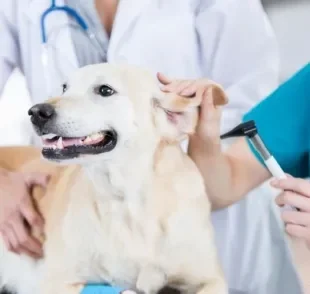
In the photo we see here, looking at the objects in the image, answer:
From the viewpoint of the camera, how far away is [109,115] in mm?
492

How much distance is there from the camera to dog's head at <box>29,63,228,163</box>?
46 cm

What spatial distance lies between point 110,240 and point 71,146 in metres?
0.11

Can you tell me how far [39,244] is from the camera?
0.57m

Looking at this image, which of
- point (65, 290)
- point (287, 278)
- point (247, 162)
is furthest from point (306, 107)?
point (65, 290)

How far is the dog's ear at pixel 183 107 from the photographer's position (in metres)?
0.51

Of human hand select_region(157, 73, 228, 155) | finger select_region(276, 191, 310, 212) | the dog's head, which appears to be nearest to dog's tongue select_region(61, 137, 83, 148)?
the dog's head

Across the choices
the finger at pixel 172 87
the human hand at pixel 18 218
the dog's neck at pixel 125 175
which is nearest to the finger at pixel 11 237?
the human hand at pixel 18 218

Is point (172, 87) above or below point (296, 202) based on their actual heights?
above

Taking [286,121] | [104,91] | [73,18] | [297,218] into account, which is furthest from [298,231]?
[73,18]

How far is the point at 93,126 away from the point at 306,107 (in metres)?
0.26

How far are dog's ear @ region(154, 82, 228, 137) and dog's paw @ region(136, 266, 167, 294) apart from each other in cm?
13

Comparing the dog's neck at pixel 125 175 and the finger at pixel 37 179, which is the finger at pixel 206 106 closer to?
the dog's neck at pixel 125 175

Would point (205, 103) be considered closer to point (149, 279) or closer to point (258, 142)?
point (258, 142)

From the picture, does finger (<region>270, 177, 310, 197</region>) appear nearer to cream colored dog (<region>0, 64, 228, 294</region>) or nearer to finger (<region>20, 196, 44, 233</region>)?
cream colored dog (<region>0, 64, 228, 294</region>)
